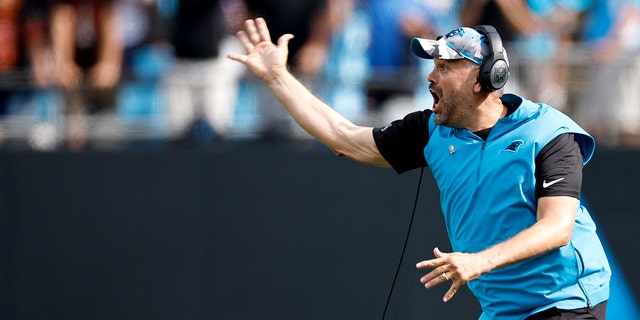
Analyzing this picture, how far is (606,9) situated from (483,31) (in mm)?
3675

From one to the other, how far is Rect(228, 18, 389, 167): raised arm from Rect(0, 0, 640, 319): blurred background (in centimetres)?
217

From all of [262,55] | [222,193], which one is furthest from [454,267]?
[222,193]

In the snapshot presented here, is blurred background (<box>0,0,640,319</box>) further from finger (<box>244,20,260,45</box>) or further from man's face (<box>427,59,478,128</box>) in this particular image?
man's face (<box>427,59,478,128</box>)

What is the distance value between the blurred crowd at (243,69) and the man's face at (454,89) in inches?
106

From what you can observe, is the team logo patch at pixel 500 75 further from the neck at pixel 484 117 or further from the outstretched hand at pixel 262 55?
the outstretched hand at pixel 262 55

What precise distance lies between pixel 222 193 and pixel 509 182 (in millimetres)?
3296

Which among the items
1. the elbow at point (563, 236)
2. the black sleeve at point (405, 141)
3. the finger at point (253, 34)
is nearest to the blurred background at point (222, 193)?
the finger at point (253, 34)

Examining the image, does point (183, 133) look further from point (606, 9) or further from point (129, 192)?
point (606, 9)

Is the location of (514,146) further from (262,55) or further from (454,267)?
(262,55)

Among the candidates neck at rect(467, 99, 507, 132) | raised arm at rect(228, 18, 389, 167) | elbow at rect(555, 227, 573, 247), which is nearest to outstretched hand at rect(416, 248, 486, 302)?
elbow at rect(555, 227, 573, 247)

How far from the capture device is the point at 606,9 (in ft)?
25.3

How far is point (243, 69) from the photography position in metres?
7.62

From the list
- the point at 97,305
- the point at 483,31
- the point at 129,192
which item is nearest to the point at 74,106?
the point at 129,192

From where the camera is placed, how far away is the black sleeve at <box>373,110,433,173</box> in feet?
15.4
